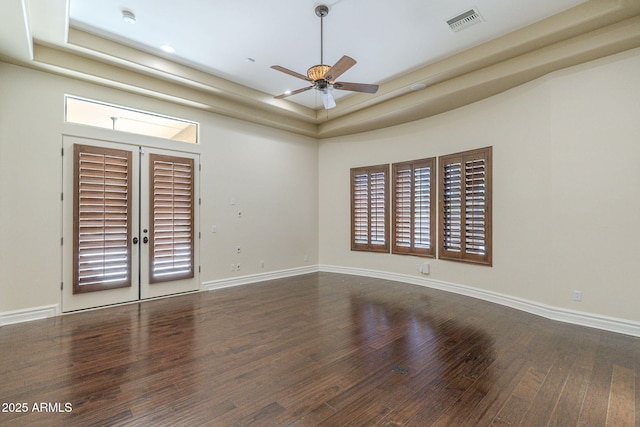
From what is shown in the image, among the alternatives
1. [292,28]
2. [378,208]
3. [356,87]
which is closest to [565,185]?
[356,87]

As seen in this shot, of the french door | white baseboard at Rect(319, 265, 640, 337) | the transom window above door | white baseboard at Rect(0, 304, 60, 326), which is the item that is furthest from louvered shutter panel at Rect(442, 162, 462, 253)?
white baseboard at Rect(0, 304, 60, 326)

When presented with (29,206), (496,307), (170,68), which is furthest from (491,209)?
(29,206)

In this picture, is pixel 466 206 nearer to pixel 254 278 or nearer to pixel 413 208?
pixel 413 208

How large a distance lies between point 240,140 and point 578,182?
17.6ft

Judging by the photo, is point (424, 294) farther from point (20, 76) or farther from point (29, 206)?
point (20, 76)

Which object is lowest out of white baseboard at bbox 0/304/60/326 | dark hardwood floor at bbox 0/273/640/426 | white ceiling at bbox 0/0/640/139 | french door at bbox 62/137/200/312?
dark hardwood floor at bbox 0/273/640/426

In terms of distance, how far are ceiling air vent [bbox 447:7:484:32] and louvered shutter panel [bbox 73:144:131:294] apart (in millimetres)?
4823

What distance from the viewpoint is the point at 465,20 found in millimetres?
3424

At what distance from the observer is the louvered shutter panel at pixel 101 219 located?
4.09 metres

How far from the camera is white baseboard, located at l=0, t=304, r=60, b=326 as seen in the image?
3621 mm

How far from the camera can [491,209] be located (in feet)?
15.1

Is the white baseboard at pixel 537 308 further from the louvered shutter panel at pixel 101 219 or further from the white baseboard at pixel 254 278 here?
the louvered shutter panel at pixel 101 219

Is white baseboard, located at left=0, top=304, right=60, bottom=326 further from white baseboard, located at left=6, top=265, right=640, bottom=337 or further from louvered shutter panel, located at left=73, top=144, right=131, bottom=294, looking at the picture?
louvered shutter panel, located at left=73, top=144, right=131, bottom=294

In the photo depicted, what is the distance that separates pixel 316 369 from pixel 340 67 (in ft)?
9.71
